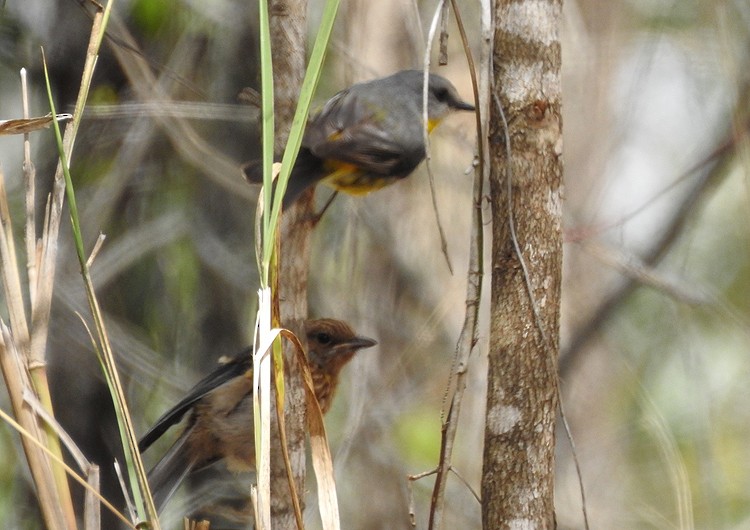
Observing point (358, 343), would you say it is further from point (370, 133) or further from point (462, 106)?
point (462, 106)

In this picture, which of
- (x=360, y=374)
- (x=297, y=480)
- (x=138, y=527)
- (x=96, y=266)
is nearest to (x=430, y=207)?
(x=360, y=374)

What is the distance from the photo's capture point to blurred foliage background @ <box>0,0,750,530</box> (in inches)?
191

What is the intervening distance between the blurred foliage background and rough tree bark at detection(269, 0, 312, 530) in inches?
56.8

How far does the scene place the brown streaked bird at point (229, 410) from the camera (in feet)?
15.8

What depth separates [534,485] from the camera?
8.64 feet

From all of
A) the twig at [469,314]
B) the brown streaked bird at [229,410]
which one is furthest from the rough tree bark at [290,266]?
the brown streaked bird at [229,410]

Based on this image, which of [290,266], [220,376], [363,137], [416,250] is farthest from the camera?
[416,250]

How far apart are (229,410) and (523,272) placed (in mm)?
2624

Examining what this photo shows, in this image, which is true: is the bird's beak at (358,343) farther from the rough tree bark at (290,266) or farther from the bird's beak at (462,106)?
the rough tree bark at (290,266)

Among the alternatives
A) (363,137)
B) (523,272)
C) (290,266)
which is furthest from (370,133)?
(523,272)

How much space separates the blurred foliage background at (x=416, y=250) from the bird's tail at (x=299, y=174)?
0.79m

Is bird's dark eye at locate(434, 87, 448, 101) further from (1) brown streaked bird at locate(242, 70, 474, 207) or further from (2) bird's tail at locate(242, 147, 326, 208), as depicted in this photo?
(2) bird's tail at locate(242, 147, 326, 208)

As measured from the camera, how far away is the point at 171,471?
480cm

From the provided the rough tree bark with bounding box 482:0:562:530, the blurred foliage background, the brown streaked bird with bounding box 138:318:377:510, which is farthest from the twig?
the brown streaked bird with bounding box 138:318:377:510
